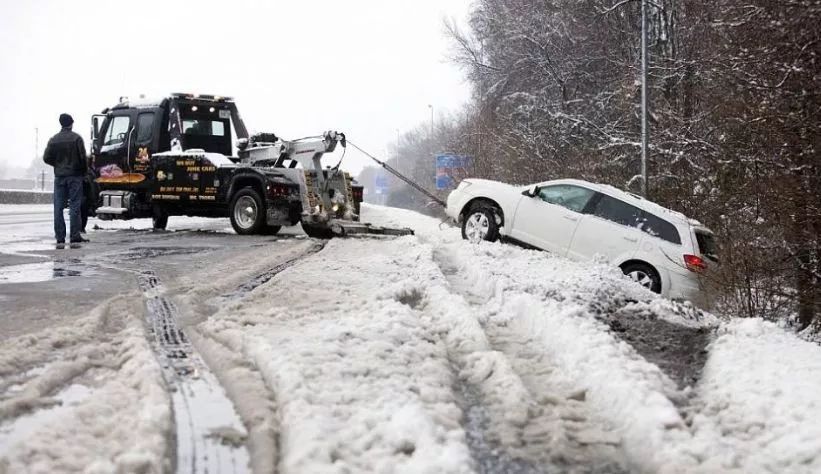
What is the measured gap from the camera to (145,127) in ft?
49.0

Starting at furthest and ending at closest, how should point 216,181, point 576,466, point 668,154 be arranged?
point 668,154
point 216,181
point 576,466

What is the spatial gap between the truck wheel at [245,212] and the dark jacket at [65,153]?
356 cm

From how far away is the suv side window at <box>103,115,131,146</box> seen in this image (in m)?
15.1

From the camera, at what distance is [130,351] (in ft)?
13.4

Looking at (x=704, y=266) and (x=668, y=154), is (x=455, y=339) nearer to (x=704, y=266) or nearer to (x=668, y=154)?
(x=704, y=266)

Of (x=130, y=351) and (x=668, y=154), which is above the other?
(x=668, y=154)

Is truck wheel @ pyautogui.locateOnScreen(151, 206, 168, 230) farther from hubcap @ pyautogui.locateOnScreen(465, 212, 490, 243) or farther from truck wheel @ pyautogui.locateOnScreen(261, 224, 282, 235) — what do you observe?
hubcap @ pyautogui.locateOnScreen(465, 212, 490, 243)

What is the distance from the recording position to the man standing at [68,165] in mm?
10781

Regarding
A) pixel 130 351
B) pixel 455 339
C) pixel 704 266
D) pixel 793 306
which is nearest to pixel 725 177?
pixel 704 266

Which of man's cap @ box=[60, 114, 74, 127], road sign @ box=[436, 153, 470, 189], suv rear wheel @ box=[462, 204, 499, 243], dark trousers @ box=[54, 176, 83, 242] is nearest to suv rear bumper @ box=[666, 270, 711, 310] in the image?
suv rear wheel @ box=[462, 204, 499, 243]

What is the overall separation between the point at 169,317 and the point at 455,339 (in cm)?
233

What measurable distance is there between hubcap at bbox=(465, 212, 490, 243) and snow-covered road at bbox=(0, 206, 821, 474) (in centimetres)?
471

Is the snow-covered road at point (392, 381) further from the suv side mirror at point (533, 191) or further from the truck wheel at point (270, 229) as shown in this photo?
the truck wheel at point (270, 229)

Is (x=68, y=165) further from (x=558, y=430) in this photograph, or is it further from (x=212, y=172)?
(x=558, y=430)
